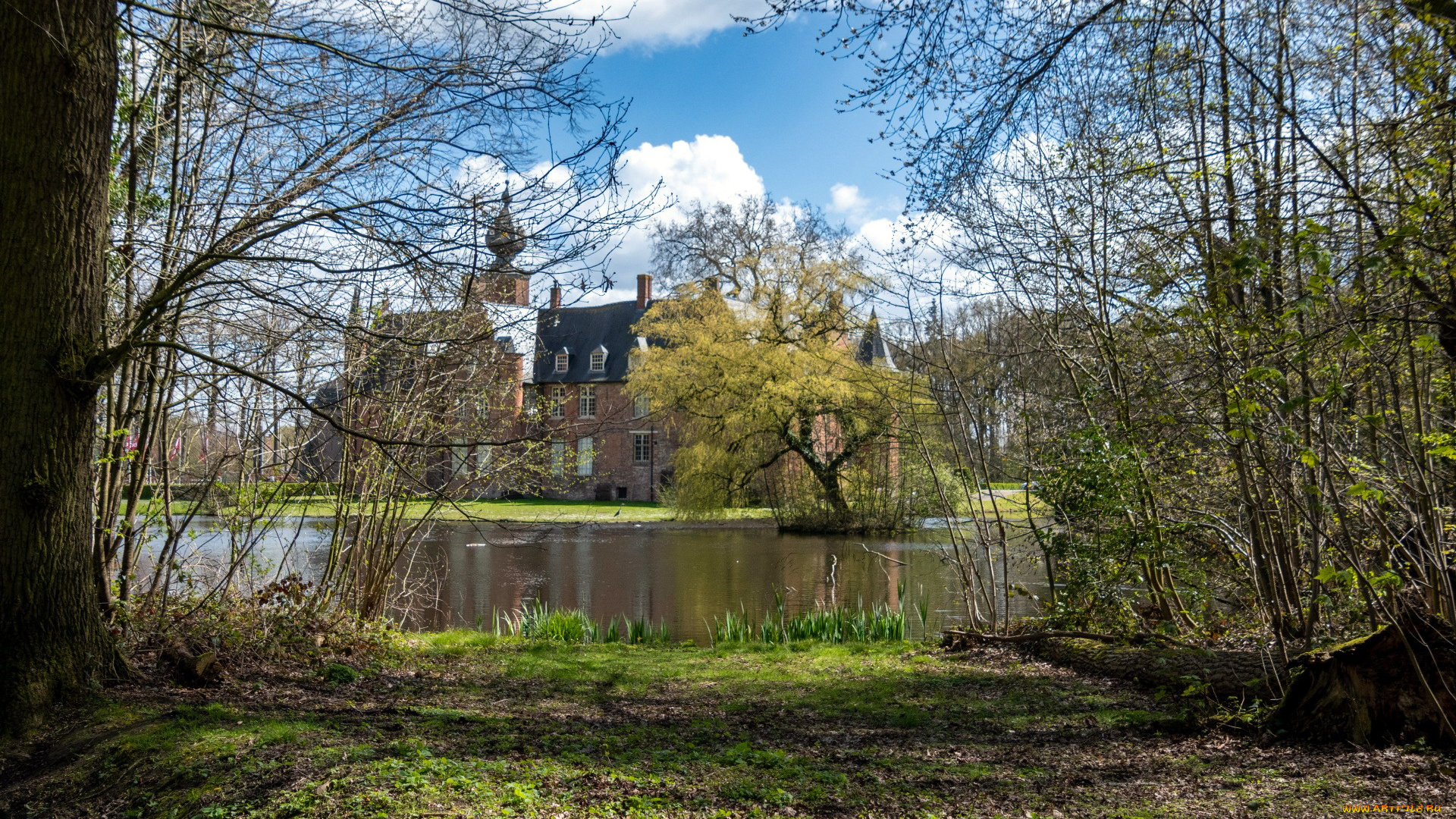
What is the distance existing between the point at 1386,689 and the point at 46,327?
19.4 feet

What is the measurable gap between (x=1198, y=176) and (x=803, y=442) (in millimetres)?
18950

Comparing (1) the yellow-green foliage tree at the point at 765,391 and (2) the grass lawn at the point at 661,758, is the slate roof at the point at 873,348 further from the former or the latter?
(2) the grass lawn at the point at 661,758

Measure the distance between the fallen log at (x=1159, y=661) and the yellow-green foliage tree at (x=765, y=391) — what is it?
48.3 feet

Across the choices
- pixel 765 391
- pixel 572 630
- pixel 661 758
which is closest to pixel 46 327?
pixel 661 758

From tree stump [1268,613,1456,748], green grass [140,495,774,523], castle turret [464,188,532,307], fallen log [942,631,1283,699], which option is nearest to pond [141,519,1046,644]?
fallen log [942,631,1283,699]

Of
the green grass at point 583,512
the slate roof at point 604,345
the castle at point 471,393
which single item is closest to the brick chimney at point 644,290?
the slate roof at point 604,345

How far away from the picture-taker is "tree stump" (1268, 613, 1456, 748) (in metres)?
3.62

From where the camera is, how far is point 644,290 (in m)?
41.4

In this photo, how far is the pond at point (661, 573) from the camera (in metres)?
9.79

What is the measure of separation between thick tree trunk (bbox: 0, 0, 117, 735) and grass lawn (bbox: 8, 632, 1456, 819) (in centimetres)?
38

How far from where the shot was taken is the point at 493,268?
4.20 m

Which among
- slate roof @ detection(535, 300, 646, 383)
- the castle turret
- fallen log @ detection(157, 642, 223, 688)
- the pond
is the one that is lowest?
the pond

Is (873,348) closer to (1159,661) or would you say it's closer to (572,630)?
(572,630)

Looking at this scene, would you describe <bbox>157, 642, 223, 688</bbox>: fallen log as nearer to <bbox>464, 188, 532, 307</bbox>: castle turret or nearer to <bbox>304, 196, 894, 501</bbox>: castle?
<bbox>304, 196, 894, 501</bbox>: castle
